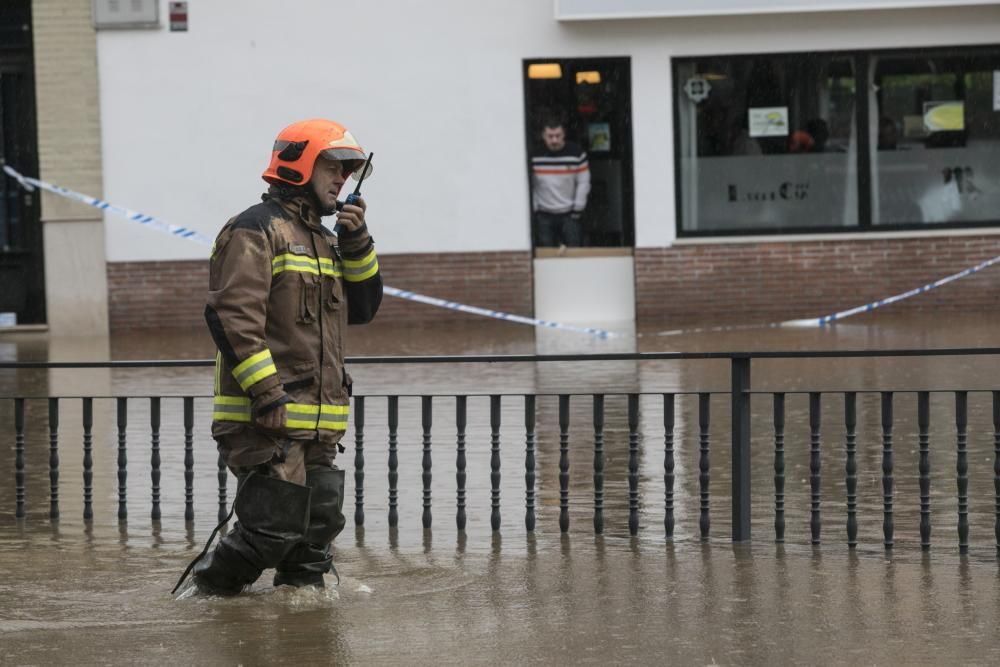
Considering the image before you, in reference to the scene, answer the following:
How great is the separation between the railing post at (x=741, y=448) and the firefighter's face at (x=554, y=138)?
12263mm

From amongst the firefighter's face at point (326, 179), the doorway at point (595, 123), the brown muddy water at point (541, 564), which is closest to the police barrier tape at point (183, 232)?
the doorway at point (595, 123)

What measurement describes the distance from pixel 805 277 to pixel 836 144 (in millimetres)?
1660

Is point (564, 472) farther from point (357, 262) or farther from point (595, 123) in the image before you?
point (595, 123)

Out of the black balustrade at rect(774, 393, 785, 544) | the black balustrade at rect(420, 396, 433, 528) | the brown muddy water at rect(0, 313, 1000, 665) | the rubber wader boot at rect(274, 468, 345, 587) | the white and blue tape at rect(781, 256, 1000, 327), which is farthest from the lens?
the white and blue tape at rect(781, 256, 1000, 327)

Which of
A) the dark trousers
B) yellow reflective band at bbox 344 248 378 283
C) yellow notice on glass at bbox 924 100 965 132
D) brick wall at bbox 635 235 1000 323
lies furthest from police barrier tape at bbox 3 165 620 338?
yellow reflective band at bbox 344 248 378 283

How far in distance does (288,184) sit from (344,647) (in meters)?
1.77

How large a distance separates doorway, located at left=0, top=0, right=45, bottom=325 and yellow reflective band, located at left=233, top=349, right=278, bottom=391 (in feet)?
47.2

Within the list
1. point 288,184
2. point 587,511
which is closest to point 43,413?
point 587,511

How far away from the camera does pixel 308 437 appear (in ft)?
21.6

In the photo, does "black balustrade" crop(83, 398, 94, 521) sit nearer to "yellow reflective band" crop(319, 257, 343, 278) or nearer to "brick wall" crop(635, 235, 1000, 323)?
"yellow reflective band" crop(319, 257, 343, 278)

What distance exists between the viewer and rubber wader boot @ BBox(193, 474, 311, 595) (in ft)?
21.3

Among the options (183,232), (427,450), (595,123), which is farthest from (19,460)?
(595,123)

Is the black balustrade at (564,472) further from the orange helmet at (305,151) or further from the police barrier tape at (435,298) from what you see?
the police barrier tape at (435,298)

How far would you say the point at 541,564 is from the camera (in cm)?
743
